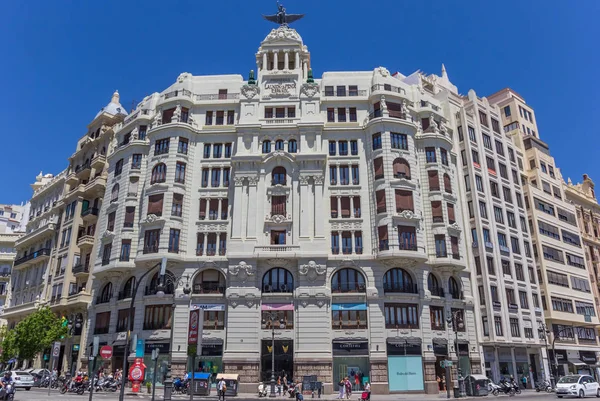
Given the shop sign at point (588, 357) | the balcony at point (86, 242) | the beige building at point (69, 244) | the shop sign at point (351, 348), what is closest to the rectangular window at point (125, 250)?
the beige building at point (69, 244)

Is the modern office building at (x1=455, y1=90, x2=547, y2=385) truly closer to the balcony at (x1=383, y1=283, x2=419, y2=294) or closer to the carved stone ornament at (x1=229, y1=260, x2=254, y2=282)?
the balcony at (x1=383, y1=283, x2=419, y2=294)

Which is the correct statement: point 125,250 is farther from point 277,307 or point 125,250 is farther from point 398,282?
point 398,282

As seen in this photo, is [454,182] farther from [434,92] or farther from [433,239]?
[434,92]

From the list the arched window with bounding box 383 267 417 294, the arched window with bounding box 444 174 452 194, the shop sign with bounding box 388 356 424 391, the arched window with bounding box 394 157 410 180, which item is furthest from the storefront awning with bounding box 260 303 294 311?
the arched window with bounding box 444 174 452 194

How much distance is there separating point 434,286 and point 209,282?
71.4ft

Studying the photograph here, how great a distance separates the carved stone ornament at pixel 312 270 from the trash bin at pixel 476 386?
14915mm

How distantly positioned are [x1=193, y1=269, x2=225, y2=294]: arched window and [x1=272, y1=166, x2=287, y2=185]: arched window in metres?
10.7

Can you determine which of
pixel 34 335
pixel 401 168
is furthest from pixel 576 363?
pixel 34 335

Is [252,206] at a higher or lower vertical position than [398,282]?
higher

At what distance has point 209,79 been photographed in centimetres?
5456

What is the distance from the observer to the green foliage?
1917 inches

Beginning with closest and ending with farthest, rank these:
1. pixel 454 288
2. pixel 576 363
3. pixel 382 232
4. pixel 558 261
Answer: pixel 382 232
pixel 454 288
pixel 576 363
pixel 558 261

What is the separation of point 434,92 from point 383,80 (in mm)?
10820

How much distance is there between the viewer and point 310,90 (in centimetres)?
5106
